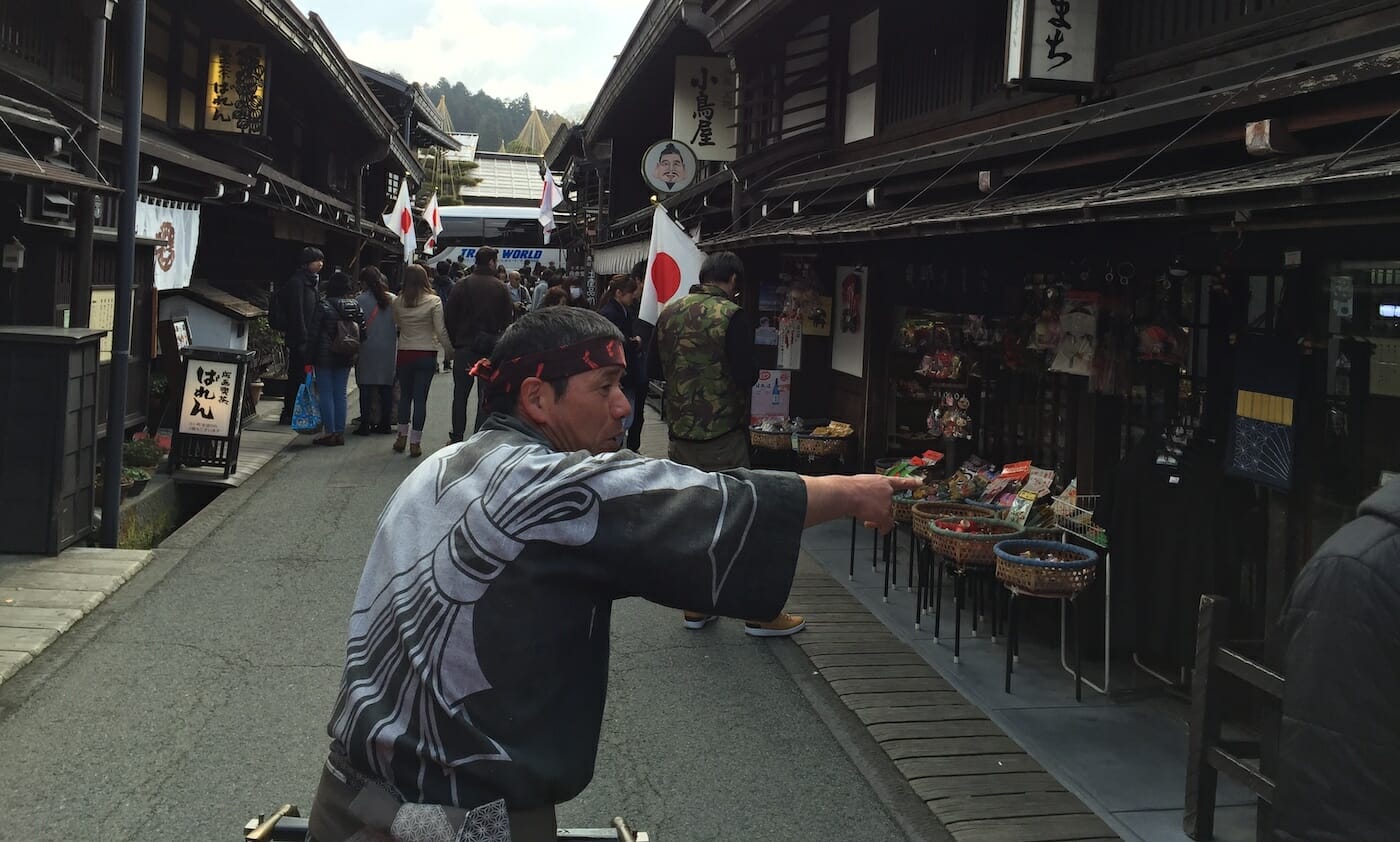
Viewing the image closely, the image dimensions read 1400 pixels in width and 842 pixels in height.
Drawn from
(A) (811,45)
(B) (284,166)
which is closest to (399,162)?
(B) (284,166)

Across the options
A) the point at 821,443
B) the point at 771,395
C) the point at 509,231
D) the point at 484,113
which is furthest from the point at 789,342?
the point at 484,113

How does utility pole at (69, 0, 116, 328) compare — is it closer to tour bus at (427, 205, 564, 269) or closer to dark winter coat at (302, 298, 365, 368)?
dark winter coat at (302, 298, 365, 368)

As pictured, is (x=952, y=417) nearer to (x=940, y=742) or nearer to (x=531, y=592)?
(x=940, y=742)

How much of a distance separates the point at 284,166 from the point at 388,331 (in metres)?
6.54

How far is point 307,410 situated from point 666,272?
5562mm

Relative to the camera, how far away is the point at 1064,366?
720cm

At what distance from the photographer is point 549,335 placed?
2.48 metres

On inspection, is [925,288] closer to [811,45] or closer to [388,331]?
[811,45]

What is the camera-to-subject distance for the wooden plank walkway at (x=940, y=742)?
5000 millimetres

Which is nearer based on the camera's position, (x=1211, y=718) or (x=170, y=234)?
(x=1211, y=718)

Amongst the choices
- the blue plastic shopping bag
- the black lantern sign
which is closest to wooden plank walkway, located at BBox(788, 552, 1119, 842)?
the black lantern sign

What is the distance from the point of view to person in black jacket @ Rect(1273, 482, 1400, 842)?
Answer: 1873 millimetres

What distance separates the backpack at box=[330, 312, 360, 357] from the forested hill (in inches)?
4282

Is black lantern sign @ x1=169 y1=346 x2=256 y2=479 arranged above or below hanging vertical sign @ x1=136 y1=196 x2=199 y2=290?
below
